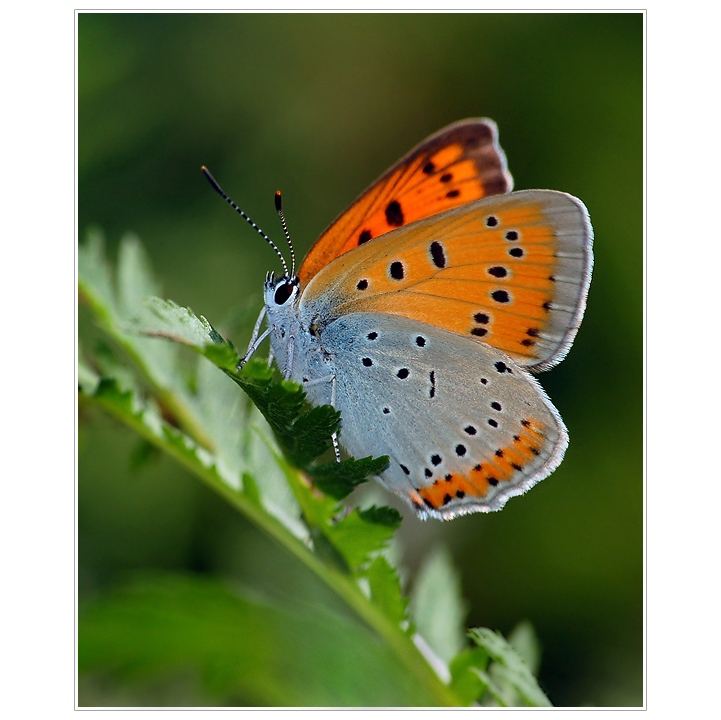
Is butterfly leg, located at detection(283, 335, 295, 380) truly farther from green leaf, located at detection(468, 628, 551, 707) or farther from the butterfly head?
green leaf, located at detection(468, 628, 551, 707)

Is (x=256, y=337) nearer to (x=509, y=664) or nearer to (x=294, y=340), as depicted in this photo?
(x=294, y=340)

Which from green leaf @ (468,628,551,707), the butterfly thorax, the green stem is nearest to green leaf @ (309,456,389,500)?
the green stem

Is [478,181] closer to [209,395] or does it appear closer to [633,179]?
[209,395]

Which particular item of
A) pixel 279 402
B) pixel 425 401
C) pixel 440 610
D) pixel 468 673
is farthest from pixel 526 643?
pixel 279 402

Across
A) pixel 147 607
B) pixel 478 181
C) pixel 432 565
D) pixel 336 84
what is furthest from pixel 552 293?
pixel 336 84

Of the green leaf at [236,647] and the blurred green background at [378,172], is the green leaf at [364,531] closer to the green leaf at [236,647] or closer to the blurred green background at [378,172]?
the green leaf at [236,647]

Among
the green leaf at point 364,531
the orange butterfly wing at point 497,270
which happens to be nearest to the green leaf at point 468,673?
the green leaf at point 364,531

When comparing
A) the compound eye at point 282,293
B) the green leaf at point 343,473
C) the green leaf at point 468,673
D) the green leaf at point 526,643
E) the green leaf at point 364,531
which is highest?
the compound eye at point 282,293
